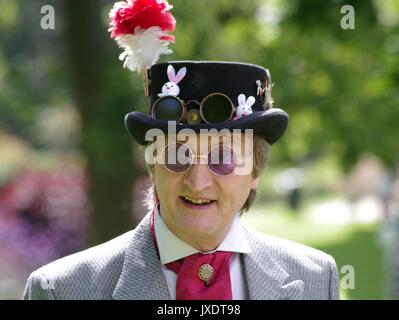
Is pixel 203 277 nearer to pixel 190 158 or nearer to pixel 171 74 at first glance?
pixel 190 158

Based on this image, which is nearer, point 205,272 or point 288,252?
point 205,272

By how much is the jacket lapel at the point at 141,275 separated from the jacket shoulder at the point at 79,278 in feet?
0.13

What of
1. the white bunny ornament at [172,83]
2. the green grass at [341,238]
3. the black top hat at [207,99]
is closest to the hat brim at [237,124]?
the black top hat at [207,99]

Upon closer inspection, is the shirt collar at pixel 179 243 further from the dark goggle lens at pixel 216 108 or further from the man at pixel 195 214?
the dark goggle lens at pixel 216 108

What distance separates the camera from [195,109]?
319 cm

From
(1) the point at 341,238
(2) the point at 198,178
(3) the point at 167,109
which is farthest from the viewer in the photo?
(1) the point at 341,238

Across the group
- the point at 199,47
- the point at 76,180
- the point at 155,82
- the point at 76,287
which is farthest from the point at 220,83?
the point at 76,180

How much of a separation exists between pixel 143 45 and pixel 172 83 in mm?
202

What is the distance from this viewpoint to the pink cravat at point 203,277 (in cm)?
309

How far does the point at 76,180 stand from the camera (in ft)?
36.7

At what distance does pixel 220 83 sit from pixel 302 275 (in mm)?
765

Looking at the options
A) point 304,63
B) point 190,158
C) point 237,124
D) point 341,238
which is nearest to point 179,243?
point 190,158

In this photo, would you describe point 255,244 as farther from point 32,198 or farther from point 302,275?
point 32,198

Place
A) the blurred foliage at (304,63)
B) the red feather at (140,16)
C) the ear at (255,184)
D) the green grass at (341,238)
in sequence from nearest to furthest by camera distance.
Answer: the red feather at (140,16)
the ear at (255,184)
the blurred foliage at (304,63)
the green grass at (341,238)
